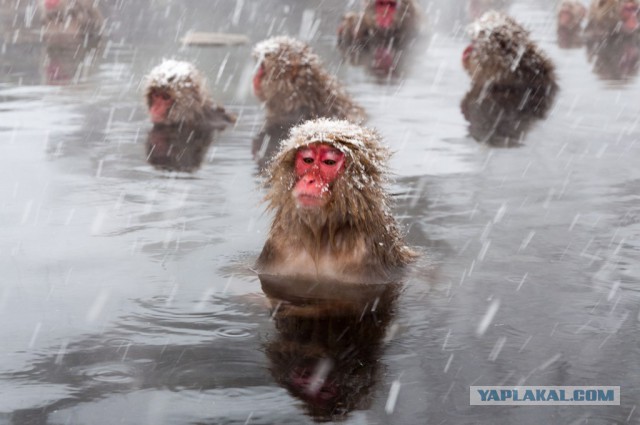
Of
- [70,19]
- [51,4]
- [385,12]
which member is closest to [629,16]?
[385,12]

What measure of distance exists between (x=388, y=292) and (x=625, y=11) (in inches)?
567

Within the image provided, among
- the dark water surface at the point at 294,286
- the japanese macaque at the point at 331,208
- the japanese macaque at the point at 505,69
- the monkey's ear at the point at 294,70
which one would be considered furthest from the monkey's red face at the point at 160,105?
the japanese macaque at the point at 331,208

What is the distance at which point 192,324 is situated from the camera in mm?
5801

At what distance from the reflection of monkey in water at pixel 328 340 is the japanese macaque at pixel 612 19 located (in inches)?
551

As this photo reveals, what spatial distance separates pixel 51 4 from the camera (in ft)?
60.8

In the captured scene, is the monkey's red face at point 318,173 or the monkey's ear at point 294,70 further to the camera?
the monkey's ear at point 294,70

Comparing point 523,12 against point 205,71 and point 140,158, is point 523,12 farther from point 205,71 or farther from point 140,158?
point 140,158

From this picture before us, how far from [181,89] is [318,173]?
557 centimetres

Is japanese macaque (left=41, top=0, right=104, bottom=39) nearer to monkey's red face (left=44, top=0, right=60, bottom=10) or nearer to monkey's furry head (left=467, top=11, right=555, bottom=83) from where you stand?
monkey's red face (left=44, top=0, right=60, bottom=10)

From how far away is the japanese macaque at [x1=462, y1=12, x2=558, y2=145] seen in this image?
42.3 ft

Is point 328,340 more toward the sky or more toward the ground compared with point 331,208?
more toward the ground

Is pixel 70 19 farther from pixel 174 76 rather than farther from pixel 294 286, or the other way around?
pixel 294 286

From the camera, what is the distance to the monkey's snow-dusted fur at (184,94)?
11344mm

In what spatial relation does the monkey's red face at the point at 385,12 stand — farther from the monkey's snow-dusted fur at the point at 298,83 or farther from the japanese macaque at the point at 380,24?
the monkey's snow-dusted fur at the point at 298,83
